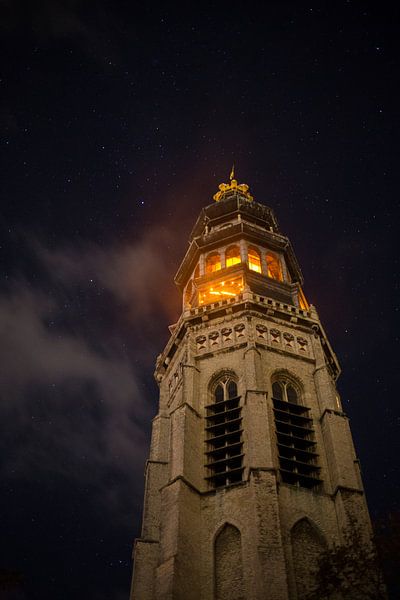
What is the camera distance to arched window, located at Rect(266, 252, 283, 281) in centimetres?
5384

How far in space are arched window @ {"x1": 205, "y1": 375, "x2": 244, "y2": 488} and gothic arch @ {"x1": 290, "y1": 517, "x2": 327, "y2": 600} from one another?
415 cm

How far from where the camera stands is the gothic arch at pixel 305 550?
91.0 ft

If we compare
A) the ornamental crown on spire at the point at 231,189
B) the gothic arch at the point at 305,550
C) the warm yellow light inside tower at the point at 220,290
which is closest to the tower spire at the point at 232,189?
the ornamental crown on spire at the point at 231,189

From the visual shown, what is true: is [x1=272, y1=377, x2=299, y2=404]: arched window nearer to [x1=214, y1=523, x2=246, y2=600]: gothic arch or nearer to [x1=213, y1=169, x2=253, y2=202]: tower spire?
[x1=214, y1=523, x2=246, y2=600]: gothic arch

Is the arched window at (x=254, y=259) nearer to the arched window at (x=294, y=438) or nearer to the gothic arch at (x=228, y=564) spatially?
the arched window at (x=294, y=438)

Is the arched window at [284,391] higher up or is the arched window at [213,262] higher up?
the arched window at [213,262]

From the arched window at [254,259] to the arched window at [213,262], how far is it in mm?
2728

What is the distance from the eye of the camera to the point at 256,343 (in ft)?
132

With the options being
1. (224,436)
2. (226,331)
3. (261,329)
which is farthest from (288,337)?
(224,436)

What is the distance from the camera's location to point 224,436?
3472 cm

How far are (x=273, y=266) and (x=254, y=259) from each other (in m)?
1.79

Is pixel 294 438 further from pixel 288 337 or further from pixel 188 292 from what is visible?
pixel 188 292

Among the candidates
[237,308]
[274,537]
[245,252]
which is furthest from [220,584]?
[245,252]

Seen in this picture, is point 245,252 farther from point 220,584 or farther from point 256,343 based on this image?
point 220,584
